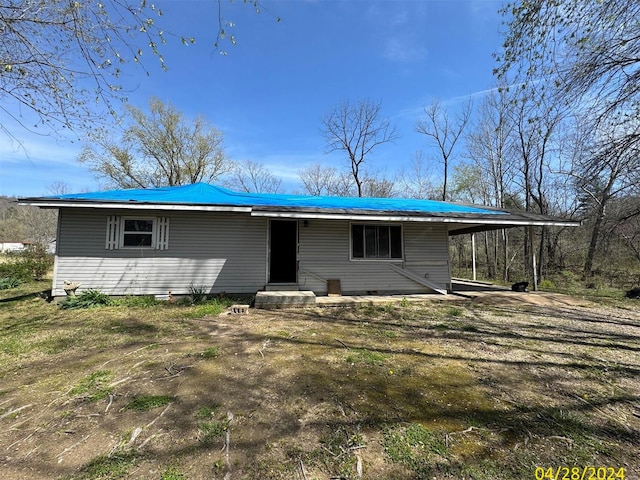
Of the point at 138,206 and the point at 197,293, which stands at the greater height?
the point at 138,206

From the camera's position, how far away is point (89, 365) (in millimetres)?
3775

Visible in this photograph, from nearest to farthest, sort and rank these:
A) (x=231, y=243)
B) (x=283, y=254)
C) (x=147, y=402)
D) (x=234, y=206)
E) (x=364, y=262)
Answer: (x=147, y=402) → (x=234, y=206) → (x=231, y=243) → (x=364, y=262) → (x=283, y=254)

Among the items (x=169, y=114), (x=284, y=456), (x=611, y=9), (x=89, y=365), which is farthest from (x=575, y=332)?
(x=169, y=114)

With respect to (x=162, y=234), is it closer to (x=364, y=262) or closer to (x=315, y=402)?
(x=364, y=262)

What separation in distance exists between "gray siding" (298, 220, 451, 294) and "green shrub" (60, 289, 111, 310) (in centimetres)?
504

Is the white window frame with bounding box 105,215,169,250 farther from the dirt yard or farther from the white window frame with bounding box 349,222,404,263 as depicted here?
the white window frame with bounding box 349,222,404,263

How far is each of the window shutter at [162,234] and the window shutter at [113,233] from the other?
3.23 feet

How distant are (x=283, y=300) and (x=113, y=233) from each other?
16.2 ft

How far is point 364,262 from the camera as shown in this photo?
9234 mm

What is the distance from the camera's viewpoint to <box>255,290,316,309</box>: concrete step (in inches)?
288
